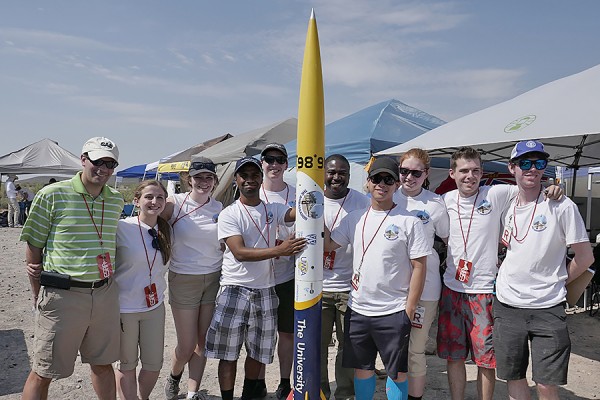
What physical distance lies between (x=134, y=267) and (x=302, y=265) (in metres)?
1.20

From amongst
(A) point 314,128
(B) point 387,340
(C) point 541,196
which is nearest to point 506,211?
(C) point 541,196

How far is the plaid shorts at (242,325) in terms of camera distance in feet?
11.6

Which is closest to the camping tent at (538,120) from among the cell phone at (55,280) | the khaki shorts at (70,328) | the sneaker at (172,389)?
the sneaker at (172,389)

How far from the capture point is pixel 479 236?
3.37 meters

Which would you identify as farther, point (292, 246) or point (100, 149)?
point (292, 246)

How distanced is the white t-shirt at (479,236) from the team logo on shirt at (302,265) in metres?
1.07

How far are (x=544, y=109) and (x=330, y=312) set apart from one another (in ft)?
11.0

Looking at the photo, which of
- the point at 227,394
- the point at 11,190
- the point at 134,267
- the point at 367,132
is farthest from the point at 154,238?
the point at 11,190

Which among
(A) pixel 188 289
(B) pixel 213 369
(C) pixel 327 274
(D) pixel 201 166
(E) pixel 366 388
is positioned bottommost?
(B) pixel 213 369

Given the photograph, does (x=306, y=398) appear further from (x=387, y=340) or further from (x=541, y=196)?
(x=541, y=196)

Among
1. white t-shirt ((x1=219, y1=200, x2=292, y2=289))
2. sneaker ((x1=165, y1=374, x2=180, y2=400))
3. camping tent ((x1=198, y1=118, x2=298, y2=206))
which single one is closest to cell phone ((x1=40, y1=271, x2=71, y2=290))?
white t-shirt ((x1=219, y1=200, x2=292, y2=289))

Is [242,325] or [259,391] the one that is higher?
[242,325]

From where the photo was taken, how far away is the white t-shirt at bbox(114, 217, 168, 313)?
330 centimetres

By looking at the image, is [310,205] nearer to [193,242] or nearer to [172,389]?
[193,242]
